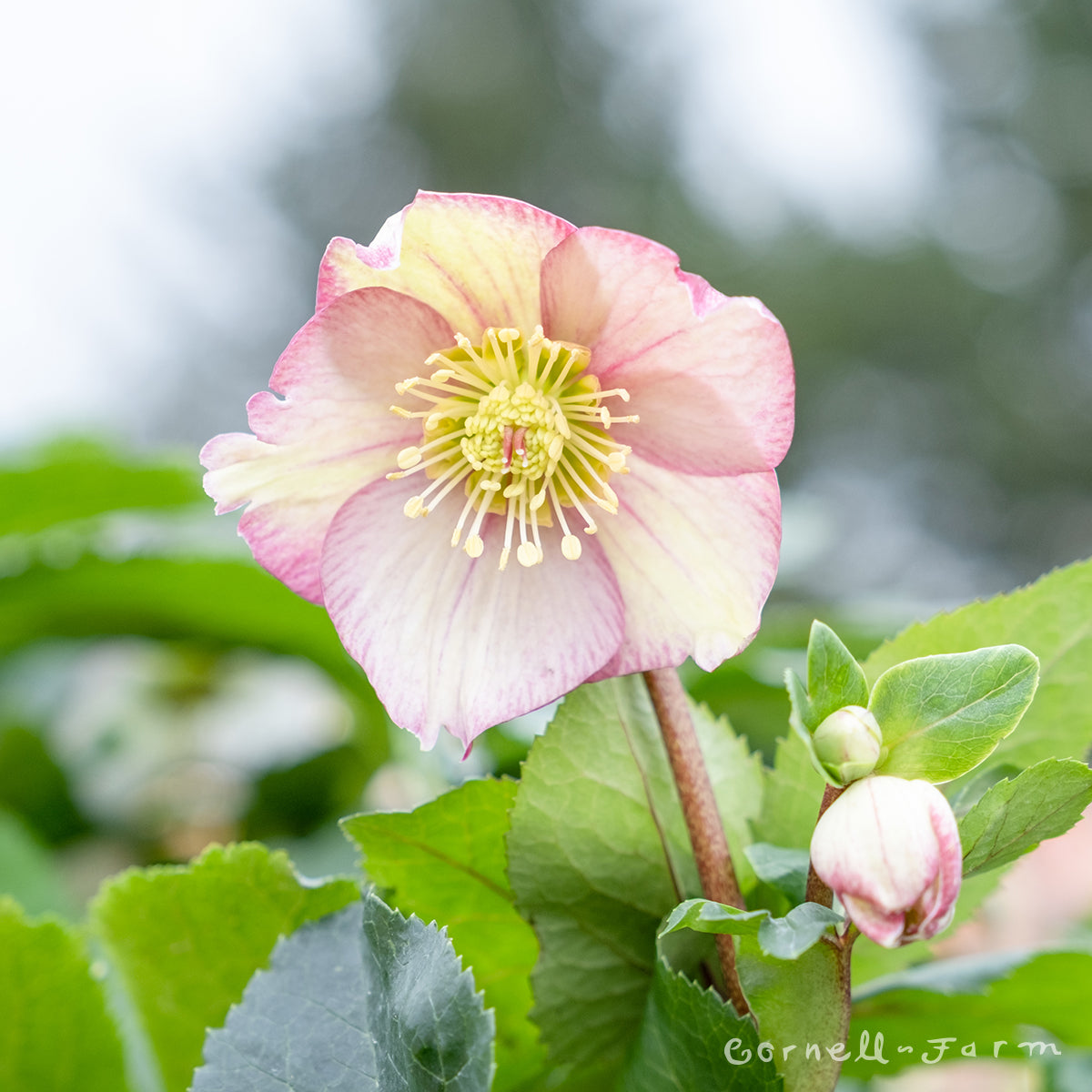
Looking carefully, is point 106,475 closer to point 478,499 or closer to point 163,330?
point 478,499

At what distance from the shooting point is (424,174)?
9414 mm

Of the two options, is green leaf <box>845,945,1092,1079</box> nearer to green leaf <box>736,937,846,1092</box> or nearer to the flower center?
green leaf <box>736,937,846,1092</box>

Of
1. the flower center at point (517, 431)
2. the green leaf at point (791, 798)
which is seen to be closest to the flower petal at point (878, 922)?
the green leaf at point (791, 798)

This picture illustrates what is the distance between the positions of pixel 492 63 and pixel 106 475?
936 centimetres

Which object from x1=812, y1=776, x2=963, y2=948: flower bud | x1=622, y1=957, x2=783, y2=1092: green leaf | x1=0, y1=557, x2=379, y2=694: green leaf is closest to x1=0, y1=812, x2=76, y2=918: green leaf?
x1=0, y1=557, x2=379, y2=694: green leaf

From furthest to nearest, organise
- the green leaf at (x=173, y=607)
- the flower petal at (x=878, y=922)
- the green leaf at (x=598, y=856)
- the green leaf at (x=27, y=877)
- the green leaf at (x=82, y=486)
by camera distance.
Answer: the green leaf at (x=82, y=486)
the green leaf at (x=173, y=607)
the green leaf at (x=27, y=877)
the green leaf at (x=598, y=856)
the flower petal at (x=878, y=922)

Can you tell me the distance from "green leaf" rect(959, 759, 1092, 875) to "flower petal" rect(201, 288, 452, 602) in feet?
0.88

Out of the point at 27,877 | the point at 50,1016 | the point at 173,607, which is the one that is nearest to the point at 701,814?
the point at 50,1016

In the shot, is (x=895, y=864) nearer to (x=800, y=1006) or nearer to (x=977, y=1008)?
(x=800, y=1006)

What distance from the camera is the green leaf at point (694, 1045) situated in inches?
13.4

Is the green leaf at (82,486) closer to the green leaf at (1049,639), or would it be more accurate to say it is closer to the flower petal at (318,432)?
the flower petal at (318,432)

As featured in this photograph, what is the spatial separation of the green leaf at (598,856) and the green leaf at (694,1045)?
33mm

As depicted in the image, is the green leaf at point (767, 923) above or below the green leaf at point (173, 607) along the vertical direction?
below

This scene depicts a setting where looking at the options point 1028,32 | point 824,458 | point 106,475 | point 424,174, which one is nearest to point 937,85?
point 1028,32
